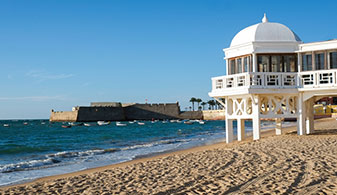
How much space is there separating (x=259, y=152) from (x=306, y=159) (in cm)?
211

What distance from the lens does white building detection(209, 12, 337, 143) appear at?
15367 millimetres

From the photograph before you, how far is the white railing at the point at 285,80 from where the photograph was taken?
1525cm

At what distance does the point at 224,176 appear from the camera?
863 centimetres

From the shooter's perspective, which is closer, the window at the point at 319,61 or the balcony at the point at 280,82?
the balcony at the point at 280,82

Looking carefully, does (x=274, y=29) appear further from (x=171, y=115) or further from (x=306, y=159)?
(x=171, y=115)

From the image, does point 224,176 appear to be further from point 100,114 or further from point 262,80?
point 100,114

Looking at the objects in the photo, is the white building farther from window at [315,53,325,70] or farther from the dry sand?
the dry sand

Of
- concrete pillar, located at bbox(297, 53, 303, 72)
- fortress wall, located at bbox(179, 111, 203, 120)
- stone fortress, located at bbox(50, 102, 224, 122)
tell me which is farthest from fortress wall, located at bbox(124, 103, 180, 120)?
concrete pillar, located at bbox(297, 53, 303, 72)

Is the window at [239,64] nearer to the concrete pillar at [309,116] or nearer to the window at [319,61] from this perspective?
the window at [319,61]

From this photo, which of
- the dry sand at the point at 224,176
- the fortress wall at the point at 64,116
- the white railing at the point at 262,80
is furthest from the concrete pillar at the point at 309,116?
the fortress wall at the point at 64,116

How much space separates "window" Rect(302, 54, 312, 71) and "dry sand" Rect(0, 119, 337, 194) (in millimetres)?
4335

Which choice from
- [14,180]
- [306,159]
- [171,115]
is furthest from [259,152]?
[171,115]

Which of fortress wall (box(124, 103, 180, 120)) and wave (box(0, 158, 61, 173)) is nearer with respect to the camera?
wave (box(0, 158, 61, 173))

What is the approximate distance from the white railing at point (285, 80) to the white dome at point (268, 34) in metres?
1.52
